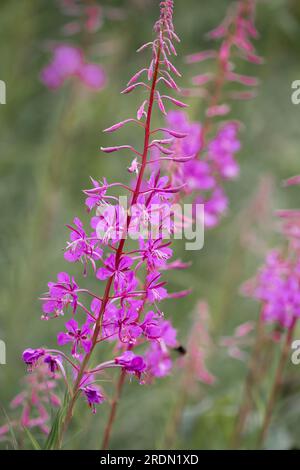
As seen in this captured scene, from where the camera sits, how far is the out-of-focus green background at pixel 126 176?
3.00 m

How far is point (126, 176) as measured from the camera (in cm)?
411

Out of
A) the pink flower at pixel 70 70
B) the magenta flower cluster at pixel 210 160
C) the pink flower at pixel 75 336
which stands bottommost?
the pink flower at pixel 75 336

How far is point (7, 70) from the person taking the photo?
11.8 ft

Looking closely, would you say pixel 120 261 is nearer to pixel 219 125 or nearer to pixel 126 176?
pixel 219 125

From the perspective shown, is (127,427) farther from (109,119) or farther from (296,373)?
(109,119)

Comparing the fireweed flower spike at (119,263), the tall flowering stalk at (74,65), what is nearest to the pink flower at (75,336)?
the fireweed flower spike at (119,263)

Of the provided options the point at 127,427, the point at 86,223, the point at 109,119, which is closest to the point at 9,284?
the point at 86,223

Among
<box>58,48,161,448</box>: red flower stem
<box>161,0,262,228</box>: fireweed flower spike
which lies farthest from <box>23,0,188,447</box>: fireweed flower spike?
<box>161,0,262,228</box>: fireweed flower spike

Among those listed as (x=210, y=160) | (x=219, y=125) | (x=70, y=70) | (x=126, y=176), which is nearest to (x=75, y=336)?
(x=210, y=160)

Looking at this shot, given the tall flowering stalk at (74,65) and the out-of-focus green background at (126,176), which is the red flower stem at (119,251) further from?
the tall flowering stalk at (74,65)

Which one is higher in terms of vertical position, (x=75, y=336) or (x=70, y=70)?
(x=70, y=70)

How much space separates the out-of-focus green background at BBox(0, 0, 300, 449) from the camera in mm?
3002

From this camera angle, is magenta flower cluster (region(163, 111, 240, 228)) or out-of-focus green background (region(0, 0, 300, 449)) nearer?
magenta flower cluster (region(163, 111, 240, 228))

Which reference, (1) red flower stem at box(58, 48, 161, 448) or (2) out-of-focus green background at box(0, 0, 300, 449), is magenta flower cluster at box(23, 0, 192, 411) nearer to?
(1) red flower stem at box(58, 48, 161, 448)
